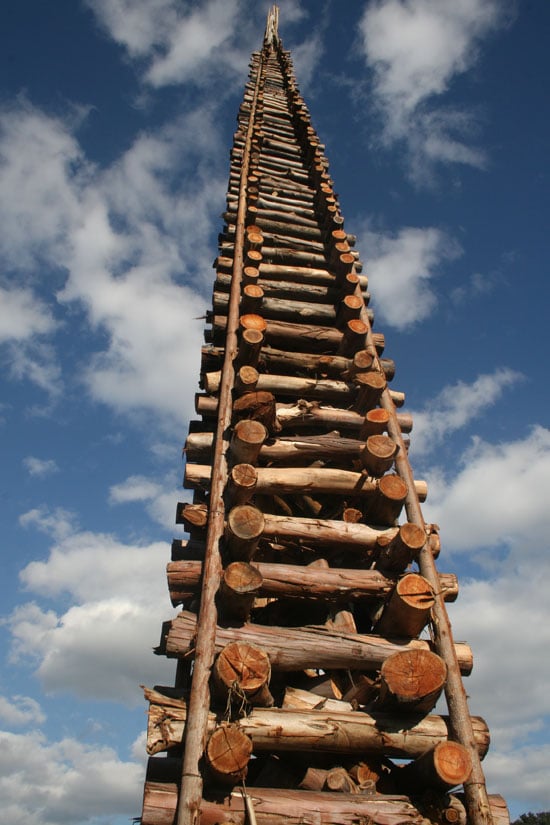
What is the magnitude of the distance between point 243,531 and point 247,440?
0.84 meters

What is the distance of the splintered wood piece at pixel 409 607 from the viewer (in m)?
3.84

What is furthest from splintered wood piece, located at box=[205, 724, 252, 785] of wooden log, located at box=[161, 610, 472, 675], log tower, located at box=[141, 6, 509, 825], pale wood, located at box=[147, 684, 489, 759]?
wooden log, located at box=[161, 610, 472, 675]

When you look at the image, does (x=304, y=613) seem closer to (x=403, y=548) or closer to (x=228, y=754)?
(x=403, y=548)

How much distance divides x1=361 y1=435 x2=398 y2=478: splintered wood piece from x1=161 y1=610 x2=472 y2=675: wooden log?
4.61 feet

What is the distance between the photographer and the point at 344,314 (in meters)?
6.58

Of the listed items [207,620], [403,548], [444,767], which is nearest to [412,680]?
[444,767]

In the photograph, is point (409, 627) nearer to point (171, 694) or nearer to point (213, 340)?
point (171, 694)

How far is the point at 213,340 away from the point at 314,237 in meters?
2.79

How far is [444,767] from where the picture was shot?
10.7 feet

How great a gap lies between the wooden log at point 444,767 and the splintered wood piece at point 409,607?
0.72 metres

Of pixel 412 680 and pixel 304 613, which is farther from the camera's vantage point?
pixel 304 613

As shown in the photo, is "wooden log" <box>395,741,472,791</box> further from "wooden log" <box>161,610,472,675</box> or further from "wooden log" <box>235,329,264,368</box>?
"wooden log" <box>235,329,264,368</box>

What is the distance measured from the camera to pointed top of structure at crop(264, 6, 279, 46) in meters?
23.3

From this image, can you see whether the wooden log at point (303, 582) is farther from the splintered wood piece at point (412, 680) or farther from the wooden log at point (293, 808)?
the wooden log at point (293, 808)
